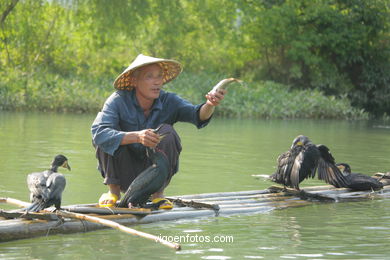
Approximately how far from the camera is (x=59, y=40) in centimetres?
2120

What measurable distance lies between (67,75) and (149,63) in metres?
16.4

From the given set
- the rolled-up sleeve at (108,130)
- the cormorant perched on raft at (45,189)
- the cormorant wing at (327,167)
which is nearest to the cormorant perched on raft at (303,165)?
the cormorant wing at (327,167)

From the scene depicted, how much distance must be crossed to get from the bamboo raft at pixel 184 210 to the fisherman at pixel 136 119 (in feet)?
0.72

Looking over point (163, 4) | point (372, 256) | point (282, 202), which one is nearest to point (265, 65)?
point (163, 4)

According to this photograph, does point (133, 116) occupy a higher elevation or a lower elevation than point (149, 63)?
lower

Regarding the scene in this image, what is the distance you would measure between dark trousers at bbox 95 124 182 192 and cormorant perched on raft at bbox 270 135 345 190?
149cm

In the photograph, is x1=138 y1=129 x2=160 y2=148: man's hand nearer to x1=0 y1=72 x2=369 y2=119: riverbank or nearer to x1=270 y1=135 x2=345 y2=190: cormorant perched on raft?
x1=270 y1=135 x2=345 y2=190: cormorant perched on raft

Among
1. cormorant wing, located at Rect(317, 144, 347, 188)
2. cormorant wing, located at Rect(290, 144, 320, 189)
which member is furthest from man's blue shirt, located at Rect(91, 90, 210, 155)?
cormorant wing, located at Rect(317, 144, 347, 188)

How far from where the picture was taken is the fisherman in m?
5.05

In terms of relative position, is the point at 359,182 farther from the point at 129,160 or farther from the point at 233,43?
the point at 233,43

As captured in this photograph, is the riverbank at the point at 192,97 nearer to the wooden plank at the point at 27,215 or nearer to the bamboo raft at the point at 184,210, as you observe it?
the bamboo raft at the point at 184,210

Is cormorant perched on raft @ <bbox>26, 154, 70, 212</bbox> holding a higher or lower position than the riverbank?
lower

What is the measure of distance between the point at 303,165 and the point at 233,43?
16.6 m

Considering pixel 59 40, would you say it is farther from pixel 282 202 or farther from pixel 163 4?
pixel 282 202
